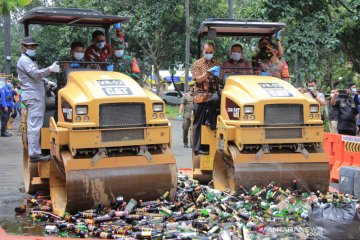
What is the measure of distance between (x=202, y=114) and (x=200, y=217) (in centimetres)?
287

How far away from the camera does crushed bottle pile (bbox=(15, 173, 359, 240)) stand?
6.80 metres

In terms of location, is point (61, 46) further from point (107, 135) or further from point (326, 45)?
point (107, 135)

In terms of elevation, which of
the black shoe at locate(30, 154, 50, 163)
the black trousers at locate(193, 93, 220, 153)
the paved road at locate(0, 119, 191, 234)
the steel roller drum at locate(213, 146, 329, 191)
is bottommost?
the paved road at locate(0, 119, 191, 234)

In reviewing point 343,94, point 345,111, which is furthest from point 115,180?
point 343,94

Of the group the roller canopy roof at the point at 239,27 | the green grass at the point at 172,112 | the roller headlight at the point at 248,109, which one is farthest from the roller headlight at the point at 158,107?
the green grass at the point at 172,112

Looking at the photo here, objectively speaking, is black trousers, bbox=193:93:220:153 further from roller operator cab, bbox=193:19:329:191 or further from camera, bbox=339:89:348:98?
camera, bbox=339:89:348:98

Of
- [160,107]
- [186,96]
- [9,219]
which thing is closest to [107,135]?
[160,107]

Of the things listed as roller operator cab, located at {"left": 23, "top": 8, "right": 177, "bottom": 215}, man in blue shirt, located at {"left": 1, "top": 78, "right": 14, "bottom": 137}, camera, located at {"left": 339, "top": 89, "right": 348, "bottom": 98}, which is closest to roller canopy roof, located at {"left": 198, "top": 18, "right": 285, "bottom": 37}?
roller operator cab, located at {"left": 23, "top": 8, "right": 177, "bottom": 215}

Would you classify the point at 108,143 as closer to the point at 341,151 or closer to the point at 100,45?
the point at 100,45

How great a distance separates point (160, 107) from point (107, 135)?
80 cm

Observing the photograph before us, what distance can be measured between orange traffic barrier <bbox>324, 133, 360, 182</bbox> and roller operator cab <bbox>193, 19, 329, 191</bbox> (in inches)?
132

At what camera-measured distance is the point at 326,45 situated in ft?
51.6

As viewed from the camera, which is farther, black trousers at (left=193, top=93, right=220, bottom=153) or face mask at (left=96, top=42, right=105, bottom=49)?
black trousers at (left=193, top=93, right=220, bottom=153)

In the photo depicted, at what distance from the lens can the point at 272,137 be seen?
8469 mm
